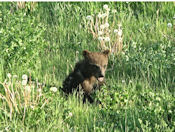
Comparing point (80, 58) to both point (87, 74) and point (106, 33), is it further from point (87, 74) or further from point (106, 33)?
point (87, 74)

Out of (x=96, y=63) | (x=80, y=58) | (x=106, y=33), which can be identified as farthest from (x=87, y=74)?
(x=106, y=33)

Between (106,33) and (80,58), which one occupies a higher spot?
(106,33)

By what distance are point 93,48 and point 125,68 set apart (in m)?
0.98

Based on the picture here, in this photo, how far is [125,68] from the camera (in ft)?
25.6

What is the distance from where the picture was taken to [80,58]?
8273 millimetres

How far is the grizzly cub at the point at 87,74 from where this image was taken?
23.4 ft

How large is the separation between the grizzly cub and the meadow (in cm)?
21

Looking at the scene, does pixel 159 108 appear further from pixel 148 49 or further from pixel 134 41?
pixel 134 41

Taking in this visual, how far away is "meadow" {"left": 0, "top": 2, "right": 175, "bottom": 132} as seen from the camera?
5.70m

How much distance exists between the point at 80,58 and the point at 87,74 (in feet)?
3.42

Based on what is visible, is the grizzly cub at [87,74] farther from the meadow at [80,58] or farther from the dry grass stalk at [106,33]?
the dry grass stalk at [106,33]

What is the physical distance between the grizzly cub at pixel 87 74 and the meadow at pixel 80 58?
212 mm

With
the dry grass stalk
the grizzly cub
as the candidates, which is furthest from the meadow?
the grizzly cub

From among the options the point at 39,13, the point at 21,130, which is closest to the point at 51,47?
the point at 39,13
